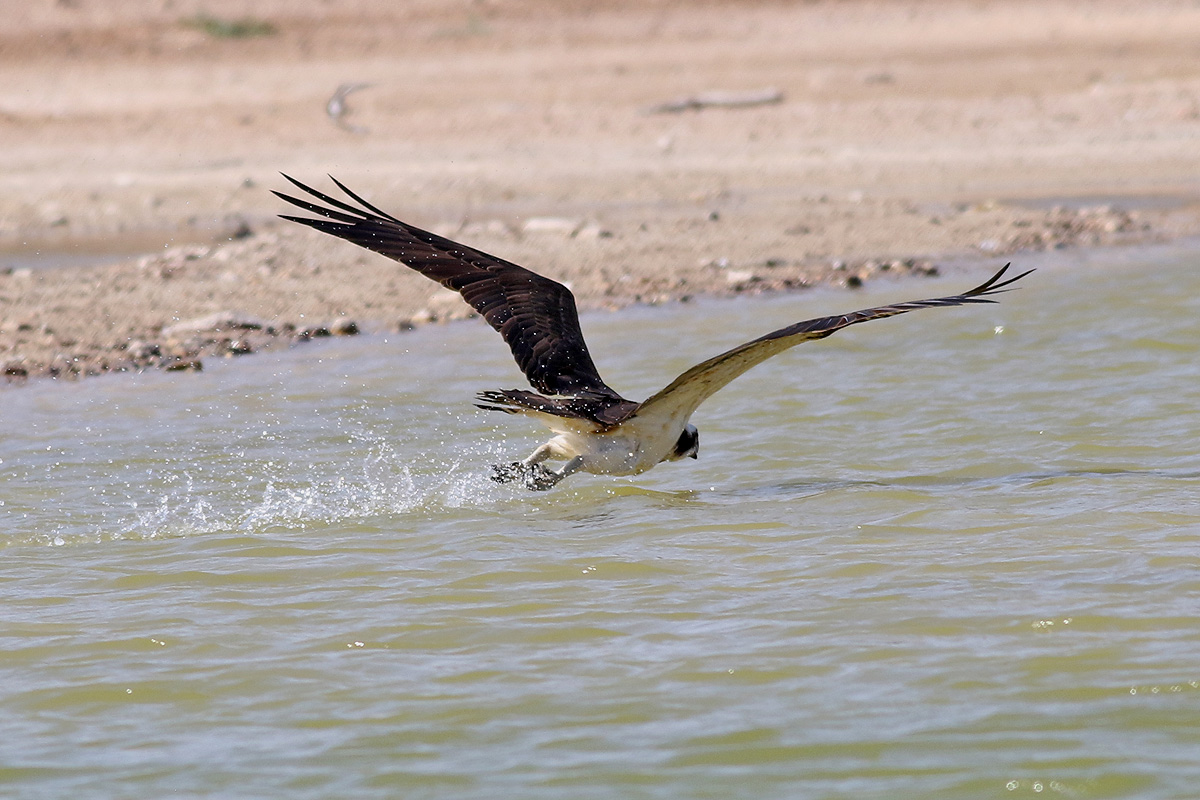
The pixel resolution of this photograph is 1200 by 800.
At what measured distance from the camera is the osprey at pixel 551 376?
6.68 metres

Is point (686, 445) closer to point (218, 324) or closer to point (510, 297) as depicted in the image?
point (510, 297)

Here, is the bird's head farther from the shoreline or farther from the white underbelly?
the shoreline

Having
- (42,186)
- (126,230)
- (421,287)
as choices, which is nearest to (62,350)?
(421,287)

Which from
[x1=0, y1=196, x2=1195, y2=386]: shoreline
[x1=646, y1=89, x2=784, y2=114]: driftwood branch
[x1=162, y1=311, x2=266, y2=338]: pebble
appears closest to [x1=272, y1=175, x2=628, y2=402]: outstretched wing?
[x1=0, y1=196, x2=1195, y2=386]: shoreline

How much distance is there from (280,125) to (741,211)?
19.3 ft

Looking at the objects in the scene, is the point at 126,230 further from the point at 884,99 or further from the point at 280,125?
the point at 884,99

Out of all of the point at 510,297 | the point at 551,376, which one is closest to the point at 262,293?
the point at 510,297

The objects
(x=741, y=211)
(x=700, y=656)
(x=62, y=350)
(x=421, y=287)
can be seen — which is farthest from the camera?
(x=741, y=211)

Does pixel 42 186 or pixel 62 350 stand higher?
pixel 42 186

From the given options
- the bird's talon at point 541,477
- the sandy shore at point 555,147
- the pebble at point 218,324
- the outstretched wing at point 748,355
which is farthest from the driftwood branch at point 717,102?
the outstretched wing at point 748,355

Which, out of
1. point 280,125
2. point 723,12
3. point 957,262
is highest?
point 723,12

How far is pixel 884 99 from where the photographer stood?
17578 millimetres

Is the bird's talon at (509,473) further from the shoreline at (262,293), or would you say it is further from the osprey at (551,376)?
the shoreline at (262,293)

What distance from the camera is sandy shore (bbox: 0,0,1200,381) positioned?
39.4ft
